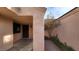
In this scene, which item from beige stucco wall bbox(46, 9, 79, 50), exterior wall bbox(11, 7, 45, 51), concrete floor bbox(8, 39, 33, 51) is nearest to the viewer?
exterior wall bbox(11, 7, 45, 51)

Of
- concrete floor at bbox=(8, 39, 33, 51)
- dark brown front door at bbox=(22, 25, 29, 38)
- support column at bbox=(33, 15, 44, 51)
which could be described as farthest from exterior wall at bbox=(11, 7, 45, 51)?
dark brown front door at bbox=(22, 25, 29, 38)

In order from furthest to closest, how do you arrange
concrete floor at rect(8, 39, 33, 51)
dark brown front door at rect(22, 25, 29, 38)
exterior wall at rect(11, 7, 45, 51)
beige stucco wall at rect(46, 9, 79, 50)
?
dark brown front door at rect(22, 25, 29, 38), concrete floor at rect(8, 39, 33, 51), beige stucco wall at rect(46, 9, 79, 50), exterior wall at rect(11, 7, 45, 51)

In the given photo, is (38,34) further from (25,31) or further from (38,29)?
(25,31)

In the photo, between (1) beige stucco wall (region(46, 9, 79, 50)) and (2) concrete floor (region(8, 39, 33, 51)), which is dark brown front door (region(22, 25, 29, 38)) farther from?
(1) beige stucco wall (region(46, 9, 79, 50))

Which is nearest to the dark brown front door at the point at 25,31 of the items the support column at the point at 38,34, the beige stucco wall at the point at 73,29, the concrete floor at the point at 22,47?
the concrete floor at the point at 22,47

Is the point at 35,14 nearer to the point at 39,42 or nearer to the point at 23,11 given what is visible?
the point at 23,11

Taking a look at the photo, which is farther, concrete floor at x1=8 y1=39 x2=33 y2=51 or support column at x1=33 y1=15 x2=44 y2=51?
concrete floor at x1=8 y1=39 x2=33 y2=51

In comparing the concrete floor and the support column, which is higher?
the support column

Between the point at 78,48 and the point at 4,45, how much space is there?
4828 mm

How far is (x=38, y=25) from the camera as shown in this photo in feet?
25.8

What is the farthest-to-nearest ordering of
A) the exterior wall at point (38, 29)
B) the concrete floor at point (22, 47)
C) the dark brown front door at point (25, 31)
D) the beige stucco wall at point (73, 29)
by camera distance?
1. the dark brown front door at point (25, 31)
2. the concrete floor at point (22, 47)
3. the beige stucco wall at point (73, 29)
4. the exterior wall at point (38, 29)

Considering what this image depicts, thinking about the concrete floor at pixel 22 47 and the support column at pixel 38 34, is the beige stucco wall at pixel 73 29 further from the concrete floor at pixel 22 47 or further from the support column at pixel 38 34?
the concrete floor at pixel 22 47

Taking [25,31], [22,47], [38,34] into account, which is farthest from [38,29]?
[25,31]
